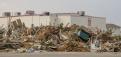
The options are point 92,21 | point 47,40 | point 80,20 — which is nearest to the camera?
point 47,40

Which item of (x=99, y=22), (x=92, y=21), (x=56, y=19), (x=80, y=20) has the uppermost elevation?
(x=56, y=19)

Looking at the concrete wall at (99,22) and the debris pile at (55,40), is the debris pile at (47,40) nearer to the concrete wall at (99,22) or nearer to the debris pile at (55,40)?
the debris pile at (55,40)

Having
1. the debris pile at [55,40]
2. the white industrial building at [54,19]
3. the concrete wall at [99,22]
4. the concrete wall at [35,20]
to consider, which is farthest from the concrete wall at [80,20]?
the debris pile at [55,40]

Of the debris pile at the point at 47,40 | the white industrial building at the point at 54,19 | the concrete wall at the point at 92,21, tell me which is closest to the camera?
the debris pile at the point at 47,40

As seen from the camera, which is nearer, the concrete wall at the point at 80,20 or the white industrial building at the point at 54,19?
the white industrial building at the point at 54,19

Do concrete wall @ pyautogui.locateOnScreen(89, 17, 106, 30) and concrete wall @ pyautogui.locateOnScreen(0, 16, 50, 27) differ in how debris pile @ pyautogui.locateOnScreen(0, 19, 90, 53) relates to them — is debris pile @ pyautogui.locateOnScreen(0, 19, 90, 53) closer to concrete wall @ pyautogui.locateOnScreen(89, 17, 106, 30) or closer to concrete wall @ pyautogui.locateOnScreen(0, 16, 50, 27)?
concrete wall @ pyautogui.locateOnScreen(0, 16, 50, 27)

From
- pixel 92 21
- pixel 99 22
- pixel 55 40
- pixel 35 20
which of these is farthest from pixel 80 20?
pixel 55 40

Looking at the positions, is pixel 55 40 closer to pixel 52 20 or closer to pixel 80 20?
pixel 52 20

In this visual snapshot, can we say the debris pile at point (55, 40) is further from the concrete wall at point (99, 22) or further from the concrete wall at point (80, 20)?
the concrete wall at point (99, 22)

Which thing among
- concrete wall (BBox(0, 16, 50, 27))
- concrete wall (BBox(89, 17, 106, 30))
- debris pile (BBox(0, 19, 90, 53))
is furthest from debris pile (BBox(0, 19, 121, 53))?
concrete wall (BBox(89, 17, 106, 30))

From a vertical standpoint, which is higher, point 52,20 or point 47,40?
point 52,20

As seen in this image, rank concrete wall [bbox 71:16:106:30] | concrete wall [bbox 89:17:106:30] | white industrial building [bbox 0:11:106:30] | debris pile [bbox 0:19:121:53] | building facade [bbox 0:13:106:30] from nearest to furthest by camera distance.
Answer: debris pile [bbox 0:19:121:53]
building facade [bbox 0:13:106:30]
white industrial building [bbox 0:11:106:30]
concrete wall [bbox 71:16:106:30]
concrete wall [bbox 89:17:106:30]

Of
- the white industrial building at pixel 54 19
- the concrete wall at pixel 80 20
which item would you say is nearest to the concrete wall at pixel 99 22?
the white industrial building at pixel 54 19

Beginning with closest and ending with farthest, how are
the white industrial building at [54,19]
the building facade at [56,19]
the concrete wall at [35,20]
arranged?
1. the concrete wall at [35,20]
2. the building facade at [56,19]
3. the white industrial building at [54,19]
